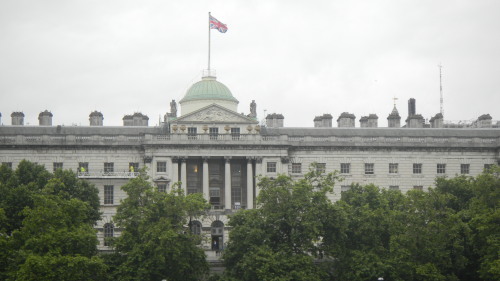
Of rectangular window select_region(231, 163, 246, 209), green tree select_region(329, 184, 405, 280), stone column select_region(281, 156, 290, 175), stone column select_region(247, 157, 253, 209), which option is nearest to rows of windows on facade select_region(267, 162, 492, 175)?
stone column select_region(281, 156, 290, 175)

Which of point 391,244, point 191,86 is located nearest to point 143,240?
point 391,244

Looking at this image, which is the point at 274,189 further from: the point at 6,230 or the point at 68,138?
the point at 68,138

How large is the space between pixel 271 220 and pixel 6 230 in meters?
24.9

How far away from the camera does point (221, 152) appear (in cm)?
11431

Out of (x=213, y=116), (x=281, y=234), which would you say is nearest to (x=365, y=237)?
(x=281, y=234)

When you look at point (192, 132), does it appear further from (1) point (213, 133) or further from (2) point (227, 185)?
(2) point (227, 185)

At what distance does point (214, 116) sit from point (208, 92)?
5292 mm

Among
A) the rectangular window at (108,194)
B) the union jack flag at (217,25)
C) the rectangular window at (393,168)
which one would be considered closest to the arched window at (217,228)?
the rectangular window at (108,194)

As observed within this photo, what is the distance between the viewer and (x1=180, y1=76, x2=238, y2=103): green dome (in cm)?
11875

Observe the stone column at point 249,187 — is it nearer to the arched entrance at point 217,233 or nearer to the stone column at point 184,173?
the arched entrance at point 217,233

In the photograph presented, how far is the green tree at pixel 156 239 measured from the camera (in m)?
83.4

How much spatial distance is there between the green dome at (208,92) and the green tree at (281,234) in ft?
97.0

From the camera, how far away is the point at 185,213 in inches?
3514

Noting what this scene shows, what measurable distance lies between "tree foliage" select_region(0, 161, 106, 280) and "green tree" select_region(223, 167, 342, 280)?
528 inches
